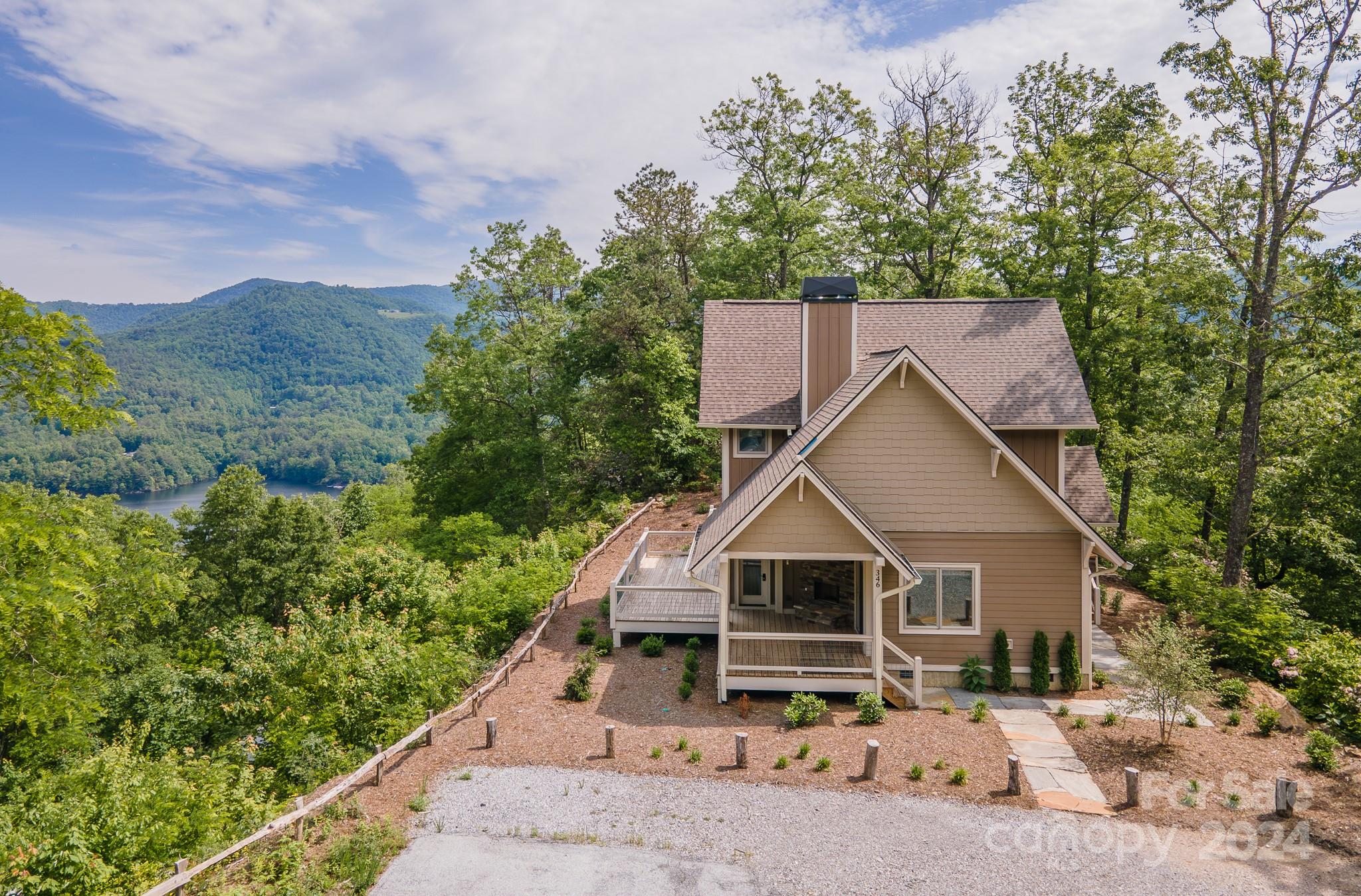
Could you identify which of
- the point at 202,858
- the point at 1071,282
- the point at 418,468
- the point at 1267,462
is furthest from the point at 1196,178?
the point at 418,468

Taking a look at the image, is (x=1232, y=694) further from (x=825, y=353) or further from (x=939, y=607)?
(x=825, y=353)

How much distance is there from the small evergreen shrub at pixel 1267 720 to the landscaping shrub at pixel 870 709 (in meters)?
6.20

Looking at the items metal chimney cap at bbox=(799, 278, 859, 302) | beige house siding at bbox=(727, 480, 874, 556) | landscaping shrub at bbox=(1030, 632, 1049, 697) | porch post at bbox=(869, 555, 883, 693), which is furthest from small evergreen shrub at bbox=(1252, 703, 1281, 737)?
metal chimney cap at bbox=(799, 278, 859, 302)

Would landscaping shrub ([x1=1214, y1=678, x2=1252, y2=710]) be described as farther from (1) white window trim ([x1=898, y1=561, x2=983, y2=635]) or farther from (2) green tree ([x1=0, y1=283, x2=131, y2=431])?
(2) green tree ([x1=0, y1=283, x2=131, y2=431])

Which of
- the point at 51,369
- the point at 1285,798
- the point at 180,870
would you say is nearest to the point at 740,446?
the point at 1285,798

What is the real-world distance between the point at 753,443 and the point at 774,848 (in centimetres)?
1029

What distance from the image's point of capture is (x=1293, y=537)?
63.2 ft

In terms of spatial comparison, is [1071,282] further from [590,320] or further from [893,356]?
[590,320]

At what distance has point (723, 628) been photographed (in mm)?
12977

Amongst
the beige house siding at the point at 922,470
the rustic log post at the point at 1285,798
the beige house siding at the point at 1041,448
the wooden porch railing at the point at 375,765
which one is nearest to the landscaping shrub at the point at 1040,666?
the beige house siding at the point at 922,470

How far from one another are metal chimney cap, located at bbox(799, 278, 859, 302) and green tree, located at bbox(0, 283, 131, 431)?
537 inches

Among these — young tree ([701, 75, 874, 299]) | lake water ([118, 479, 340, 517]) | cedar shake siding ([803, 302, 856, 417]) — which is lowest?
lake water ([118, 479, 340, 517])

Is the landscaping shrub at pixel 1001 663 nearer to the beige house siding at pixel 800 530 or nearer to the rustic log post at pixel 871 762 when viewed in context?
the beige house siding at pixel 800 530

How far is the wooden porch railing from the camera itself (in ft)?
24.8
